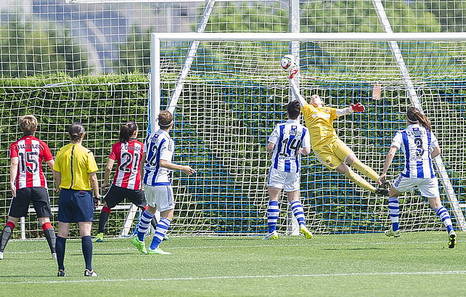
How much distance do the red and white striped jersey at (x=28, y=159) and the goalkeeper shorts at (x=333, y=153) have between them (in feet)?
16.2

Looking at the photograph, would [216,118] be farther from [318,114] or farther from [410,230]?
[410,230]

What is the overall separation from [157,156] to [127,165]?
2516 mm

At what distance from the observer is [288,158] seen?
51.8 feet

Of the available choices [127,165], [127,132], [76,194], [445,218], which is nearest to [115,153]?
[127,165]

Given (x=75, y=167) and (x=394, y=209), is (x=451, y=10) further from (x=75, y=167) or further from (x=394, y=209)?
(x=75, y=167)

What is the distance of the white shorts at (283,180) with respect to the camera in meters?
15.8

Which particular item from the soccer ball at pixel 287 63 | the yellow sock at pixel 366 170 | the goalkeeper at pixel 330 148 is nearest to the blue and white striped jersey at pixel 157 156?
the soccer ball at pixel 287 63

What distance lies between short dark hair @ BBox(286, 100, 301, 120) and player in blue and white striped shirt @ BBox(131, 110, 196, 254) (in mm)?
2753

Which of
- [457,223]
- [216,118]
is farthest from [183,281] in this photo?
[457,223]

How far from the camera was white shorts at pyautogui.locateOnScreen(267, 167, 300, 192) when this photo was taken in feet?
51.7

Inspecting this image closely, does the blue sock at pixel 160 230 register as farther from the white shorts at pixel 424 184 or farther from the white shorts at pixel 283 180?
the white shorts at pixel 424 184

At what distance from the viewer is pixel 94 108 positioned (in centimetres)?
1800

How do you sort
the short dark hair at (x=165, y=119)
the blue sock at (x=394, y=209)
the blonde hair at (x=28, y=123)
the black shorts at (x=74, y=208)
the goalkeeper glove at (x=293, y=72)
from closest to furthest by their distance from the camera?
the black shorts at (x=74, y=208) → the blonde hair at (x=28, y=123) → the short dark hair at (x=165, y=119) → the blue sock at (x=394, y=209) → the goalkeeper glove at (x=293, y=72)

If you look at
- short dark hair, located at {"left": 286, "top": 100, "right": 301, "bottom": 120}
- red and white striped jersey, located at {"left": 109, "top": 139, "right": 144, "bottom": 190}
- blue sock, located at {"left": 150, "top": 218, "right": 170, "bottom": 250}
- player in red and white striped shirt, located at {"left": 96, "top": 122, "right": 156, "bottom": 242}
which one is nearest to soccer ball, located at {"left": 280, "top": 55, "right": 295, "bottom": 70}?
short dark hair, located at {"left": 286, "top": 100, "right": 301, "bottom": 120}
